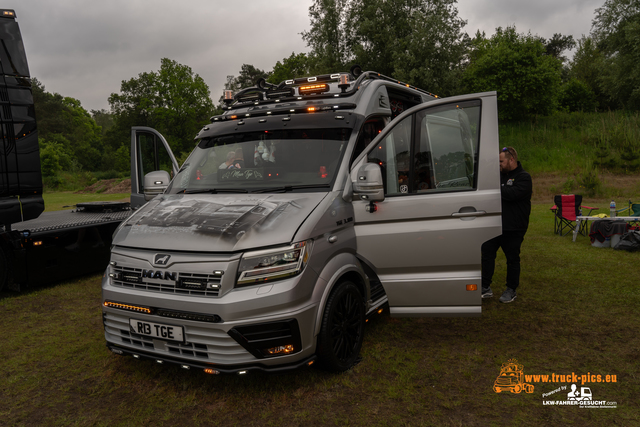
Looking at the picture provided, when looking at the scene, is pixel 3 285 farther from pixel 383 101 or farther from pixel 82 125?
pixel 82 125

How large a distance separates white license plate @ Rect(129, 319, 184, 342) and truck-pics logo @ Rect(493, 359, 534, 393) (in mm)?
2504

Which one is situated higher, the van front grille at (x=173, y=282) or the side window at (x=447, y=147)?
the side window at (x=447, y=147)

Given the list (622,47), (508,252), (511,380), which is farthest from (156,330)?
(622,47)

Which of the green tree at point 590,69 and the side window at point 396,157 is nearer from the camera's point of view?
the side window at point 396,157

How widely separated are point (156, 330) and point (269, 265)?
98cm

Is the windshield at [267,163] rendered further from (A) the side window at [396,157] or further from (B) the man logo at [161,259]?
(B) the man logo at [161,259]

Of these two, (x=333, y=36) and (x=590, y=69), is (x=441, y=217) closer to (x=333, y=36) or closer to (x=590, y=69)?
(x=333, y=36)

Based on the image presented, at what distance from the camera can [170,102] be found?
162 feet

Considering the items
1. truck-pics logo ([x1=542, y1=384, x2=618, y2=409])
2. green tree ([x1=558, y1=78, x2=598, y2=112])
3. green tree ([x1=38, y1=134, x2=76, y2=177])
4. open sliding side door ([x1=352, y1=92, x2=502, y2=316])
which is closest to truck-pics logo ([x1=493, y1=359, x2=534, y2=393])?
truck-pics logo ([x1=542, y1=384, x2=618, y2=409])

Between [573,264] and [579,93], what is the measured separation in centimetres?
3531

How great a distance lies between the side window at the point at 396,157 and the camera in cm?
404

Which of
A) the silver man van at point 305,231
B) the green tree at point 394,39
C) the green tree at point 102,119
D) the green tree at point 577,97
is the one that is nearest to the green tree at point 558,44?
the green tree at point 577,97

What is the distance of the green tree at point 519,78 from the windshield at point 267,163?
88.4 feet

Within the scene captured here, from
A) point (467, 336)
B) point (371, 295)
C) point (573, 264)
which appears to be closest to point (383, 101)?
point (371, 295)
